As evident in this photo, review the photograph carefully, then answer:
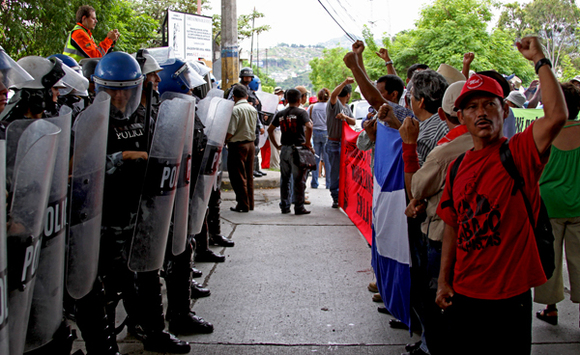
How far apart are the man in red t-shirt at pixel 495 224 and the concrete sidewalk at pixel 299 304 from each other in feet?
0.38

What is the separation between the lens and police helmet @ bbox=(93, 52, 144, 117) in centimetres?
286

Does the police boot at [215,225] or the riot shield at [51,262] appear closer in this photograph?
the riot shield at [51,262]

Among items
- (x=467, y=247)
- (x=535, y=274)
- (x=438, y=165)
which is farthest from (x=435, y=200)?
(x=535, y=274)

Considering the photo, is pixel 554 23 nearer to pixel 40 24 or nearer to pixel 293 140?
pixel 293 140

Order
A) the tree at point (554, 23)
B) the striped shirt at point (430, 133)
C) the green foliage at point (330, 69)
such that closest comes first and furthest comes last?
the striped shirt at point (430, 133), the tree at point (554, 23), the green foliage at point (330, 69)

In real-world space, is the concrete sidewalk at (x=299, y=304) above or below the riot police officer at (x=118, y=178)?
below

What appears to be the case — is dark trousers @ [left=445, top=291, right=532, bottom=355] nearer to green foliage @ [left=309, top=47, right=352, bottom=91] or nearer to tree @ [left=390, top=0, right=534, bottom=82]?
tree @ [left=390, top=0, right=534, bottom=82]

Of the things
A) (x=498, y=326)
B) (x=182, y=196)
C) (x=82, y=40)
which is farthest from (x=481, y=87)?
(x=82, y=40)

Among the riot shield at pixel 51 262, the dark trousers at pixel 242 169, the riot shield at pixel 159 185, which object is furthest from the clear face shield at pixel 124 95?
the dark trousers at pixel 242 169

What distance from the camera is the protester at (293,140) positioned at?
25.3 feet

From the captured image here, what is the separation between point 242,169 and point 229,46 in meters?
3.51

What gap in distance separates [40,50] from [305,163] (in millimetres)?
5685

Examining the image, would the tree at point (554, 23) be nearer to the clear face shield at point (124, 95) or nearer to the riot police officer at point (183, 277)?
the riot police officer at point (183, 277)

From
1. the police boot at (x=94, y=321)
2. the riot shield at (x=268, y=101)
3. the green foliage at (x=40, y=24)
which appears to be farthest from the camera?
the riot shield at (x=268, y=101)
